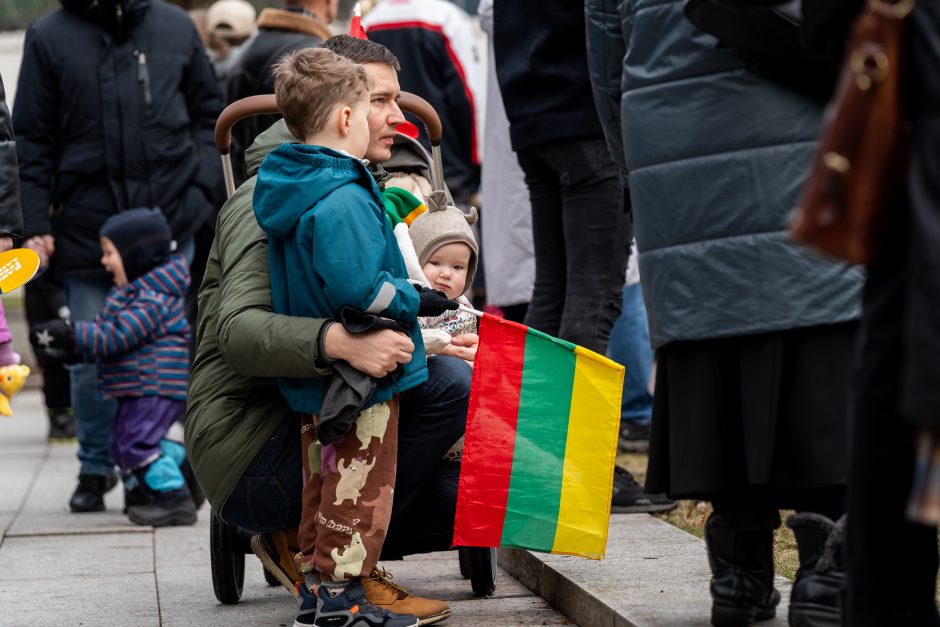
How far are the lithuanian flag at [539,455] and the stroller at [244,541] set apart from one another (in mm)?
457

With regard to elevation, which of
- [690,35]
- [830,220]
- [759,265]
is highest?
[690,35]

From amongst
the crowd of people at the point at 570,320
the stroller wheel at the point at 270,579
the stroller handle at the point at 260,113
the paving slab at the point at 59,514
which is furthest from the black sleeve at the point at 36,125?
the stroller wheel at the point at 270,579

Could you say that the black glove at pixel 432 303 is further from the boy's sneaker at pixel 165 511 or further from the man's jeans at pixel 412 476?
the boy's sneaker at pixel 165 511

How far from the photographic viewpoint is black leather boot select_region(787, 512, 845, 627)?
9.66 feet

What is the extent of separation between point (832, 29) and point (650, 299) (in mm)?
873

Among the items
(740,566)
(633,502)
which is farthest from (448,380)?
(633,502)

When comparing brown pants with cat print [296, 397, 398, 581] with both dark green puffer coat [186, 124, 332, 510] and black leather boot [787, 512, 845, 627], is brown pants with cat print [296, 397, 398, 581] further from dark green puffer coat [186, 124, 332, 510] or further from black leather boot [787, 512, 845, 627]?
black leather boot [787, 512, 845, 627]

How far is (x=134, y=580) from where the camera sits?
470cm

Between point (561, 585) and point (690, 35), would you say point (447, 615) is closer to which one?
point (561, 585)

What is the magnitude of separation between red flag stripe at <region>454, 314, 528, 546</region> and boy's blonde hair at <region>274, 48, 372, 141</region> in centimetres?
64

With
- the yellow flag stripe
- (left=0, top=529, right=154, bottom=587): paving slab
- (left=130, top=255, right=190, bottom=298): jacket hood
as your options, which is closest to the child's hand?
(left=130, top=255, right=190, bottom=298): jacket hood

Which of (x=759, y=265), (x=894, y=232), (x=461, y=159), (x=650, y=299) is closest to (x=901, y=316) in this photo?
(x=894, y=232)

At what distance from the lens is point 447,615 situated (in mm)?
3873

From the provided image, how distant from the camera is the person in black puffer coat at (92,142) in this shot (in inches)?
240
